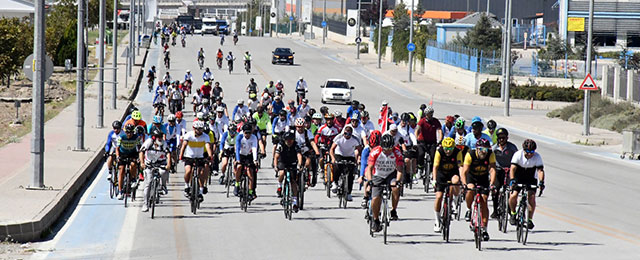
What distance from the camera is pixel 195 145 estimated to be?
1902 centimetres

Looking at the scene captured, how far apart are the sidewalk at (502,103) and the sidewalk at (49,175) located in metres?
17.0

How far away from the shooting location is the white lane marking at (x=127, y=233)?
14.9 metres

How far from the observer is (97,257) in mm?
14500

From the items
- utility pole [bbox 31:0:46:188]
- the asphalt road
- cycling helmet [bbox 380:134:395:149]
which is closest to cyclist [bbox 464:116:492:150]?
the asphalt road

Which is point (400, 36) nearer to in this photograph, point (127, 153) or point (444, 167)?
point (127, 153)

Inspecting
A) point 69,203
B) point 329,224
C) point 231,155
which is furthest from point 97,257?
point 231,155

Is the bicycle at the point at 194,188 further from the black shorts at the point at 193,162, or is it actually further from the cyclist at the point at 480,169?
the cyclist at the point at 480,169

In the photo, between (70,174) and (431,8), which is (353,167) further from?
(431,8)

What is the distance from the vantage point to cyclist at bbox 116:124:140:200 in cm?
2003

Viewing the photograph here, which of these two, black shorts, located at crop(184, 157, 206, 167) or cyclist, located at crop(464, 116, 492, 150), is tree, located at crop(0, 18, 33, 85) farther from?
cyclist, located at crop(464, 116, 492, 150)

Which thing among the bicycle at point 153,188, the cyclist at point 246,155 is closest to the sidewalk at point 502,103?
the cyclist at point 246,155

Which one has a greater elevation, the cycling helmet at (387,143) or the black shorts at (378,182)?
the cycling helmet at (387,143)

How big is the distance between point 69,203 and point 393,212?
7060 millimetres

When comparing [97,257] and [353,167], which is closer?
[97,257]
